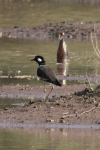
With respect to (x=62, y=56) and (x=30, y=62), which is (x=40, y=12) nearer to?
(x=30, y=62)

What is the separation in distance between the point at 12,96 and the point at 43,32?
34.2 meters

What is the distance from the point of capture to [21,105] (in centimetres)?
1420

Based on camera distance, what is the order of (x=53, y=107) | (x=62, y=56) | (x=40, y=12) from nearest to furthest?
(x=53, y=107) → (x=62, y=56) → (x=40, y=12)

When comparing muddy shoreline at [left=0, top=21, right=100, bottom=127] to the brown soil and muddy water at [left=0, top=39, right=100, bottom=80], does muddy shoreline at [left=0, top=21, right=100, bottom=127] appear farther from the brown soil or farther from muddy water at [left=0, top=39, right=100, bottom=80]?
muddy water at [left=0, top=39, right=100, bottom=80]

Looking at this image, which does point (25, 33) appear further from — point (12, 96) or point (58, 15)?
point (12, 96)

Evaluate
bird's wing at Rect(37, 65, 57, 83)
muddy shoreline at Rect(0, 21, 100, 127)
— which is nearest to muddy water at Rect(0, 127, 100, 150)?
muddy shoreline at Rect(0, 21, 100, 127)

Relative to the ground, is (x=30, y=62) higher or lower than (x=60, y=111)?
lower

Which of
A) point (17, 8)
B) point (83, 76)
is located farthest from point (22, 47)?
point (17, 8)

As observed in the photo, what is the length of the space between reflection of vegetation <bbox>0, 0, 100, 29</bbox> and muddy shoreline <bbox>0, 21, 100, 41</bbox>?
4040 millimetres

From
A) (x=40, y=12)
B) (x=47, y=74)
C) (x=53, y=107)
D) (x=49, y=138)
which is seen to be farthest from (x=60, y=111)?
(x=40, y=12)

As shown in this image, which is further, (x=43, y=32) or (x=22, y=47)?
(x=43, y=32)

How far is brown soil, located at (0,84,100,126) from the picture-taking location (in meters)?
12.2

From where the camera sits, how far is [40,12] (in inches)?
2687

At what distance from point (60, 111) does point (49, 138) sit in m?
Result: 2.67
